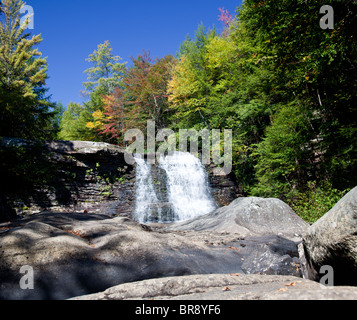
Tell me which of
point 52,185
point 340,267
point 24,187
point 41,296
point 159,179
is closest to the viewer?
point 340,267

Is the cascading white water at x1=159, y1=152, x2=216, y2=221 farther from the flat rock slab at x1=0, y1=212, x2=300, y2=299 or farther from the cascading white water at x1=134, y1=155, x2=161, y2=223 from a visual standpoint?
the flat rock slab at x1=0, y1=212, x2=300, y2=299

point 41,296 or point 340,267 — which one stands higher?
point 340,267

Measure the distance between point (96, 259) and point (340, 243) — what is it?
2.94m

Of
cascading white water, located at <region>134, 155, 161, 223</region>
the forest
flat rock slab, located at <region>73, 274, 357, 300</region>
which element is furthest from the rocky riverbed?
cascading white water, located at <region>134, 155, 161, 223</region>

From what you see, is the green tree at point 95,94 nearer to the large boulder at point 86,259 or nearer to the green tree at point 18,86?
the green tree at point 18,86

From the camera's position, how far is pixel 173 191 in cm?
1329

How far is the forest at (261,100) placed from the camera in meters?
6.10

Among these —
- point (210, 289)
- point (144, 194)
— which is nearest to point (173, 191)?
point (144, 194)

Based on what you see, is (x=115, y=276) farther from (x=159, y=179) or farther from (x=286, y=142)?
(x=159, y=179)

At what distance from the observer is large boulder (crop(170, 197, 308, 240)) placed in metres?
6.46

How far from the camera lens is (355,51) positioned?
5.70 meters

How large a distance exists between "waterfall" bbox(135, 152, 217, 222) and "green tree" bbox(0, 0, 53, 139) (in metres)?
7.14
